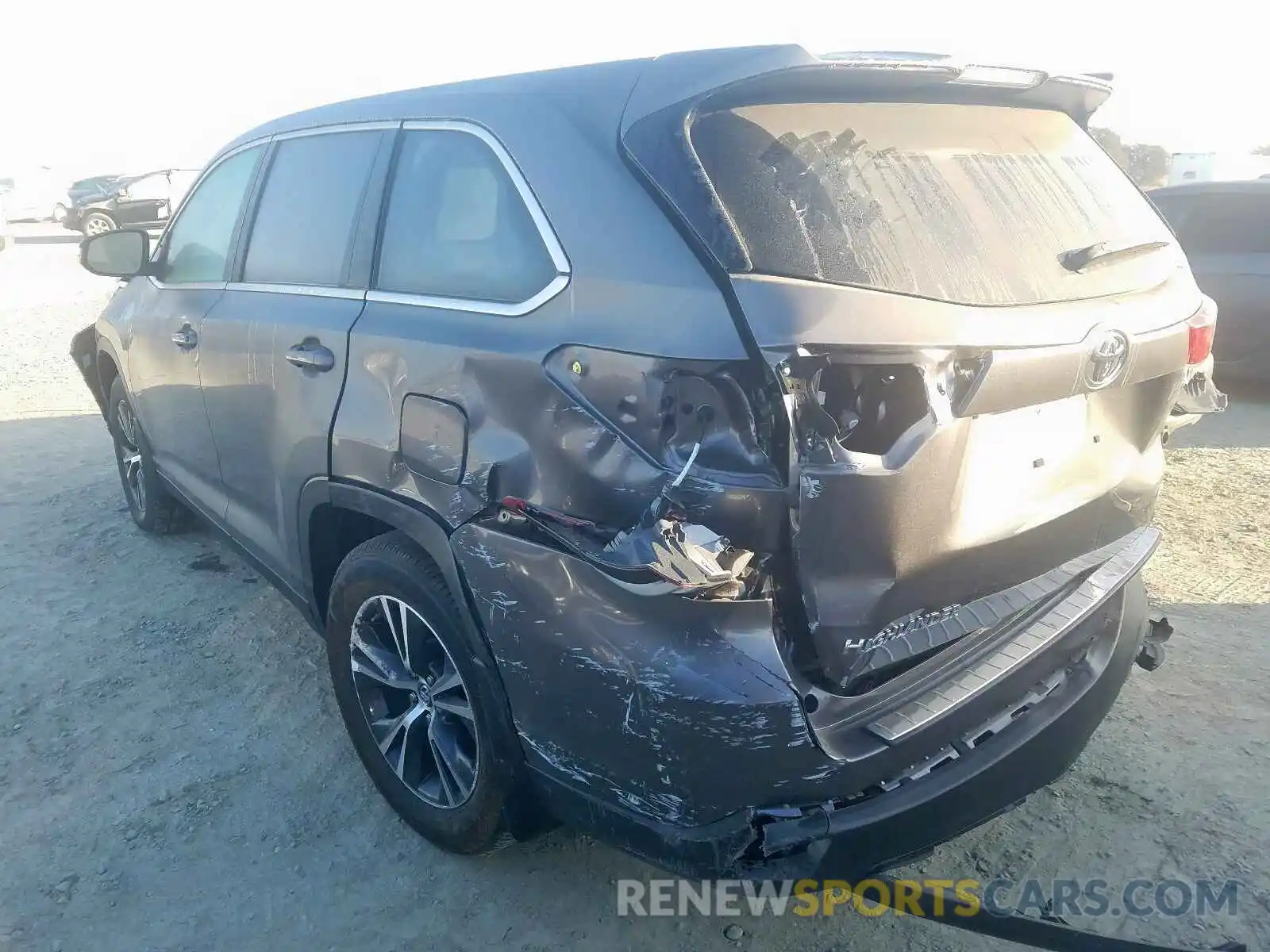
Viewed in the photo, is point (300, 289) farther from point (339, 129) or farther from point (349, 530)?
point (349, 530)

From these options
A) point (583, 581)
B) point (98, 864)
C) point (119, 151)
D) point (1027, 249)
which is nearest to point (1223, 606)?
point (1027, 249)

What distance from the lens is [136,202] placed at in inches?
864

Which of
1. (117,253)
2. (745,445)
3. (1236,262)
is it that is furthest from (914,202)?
(1236,262)

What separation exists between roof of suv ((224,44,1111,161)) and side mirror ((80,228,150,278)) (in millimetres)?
2330

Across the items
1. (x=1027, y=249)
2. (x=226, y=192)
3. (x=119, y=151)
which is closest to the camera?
(x=1027, y=249)

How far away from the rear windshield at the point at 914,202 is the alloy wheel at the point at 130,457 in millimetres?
3851

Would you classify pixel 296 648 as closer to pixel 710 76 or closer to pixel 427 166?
pixel 427 166

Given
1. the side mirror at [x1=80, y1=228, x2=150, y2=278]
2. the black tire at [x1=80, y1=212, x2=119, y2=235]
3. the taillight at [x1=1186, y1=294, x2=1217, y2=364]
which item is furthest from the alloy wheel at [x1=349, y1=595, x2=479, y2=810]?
the black tire at [x1=80, y1=212, x2=119, y2=235]

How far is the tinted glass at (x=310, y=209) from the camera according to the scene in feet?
9.37

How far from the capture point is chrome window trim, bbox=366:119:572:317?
2.11m

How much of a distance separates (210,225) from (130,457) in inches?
69.5

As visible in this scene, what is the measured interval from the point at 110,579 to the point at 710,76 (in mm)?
3822

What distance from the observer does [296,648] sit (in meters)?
3.81

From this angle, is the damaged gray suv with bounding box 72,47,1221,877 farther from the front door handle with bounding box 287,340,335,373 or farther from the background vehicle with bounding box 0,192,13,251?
the background vehicle with bounding box 0,192,13,251
